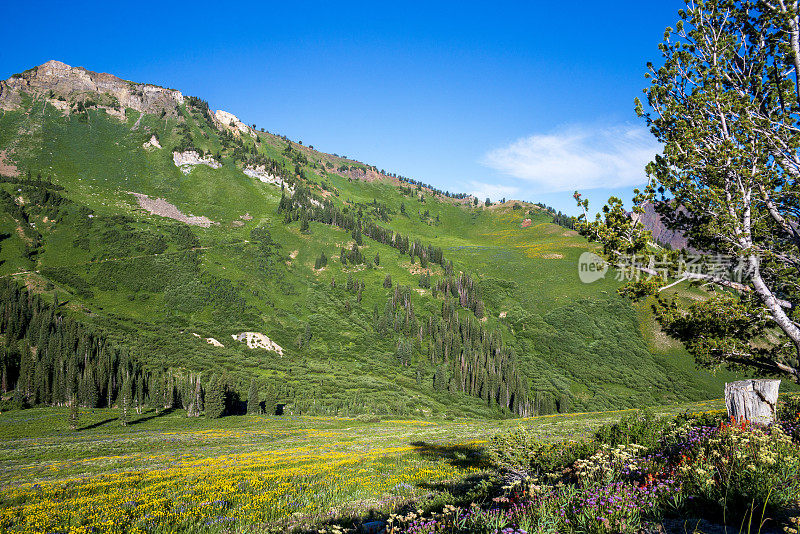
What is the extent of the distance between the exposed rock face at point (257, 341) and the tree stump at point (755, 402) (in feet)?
419

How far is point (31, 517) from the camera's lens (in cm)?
1118

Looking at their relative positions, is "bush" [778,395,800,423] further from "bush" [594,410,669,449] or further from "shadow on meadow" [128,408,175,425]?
"shadow on meadow" [128,408,175,425]

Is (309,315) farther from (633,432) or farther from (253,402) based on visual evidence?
(633,432)

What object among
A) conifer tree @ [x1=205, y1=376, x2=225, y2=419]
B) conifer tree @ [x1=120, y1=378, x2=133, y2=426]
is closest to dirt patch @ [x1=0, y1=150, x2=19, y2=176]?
conifer tree @ [x1=120, y1=378, x2=133, y2=426]

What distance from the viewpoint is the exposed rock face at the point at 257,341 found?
123 metres

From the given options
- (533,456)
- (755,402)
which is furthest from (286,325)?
(755,402)

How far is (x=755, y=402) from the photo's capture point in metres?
9.16

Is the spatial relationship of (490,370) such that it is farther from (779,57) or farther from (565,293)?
(779,57)

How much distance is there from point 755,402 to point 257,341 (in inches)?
→ 5267

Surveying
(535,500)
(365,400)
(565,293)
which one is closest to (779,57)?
(535,500)

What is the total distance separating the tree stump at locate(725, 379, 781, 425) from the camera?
900cm

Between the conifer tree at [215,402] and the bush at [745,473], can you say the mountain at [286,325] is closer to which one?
the conifer tree at [215,402]

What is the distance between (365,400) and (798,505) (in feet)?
316

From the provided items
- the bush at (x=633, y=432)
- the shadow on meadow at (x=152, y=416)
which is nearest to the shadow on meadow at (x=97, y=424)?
the shadow on meadow at (x=152, y=416)
